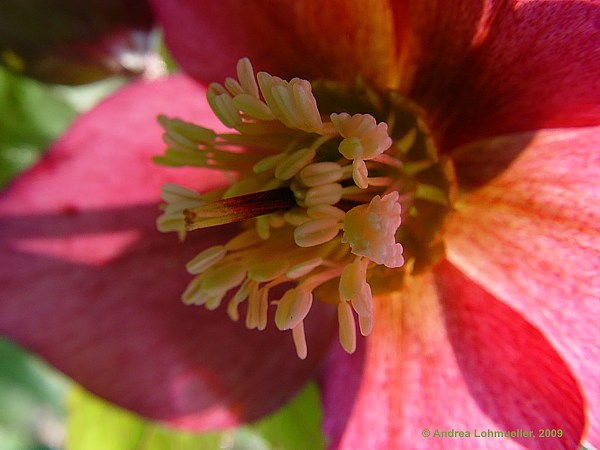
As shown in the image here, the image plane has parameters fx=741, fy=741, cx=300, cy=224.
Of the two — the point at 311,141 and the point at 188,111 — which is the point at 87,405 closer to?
the point at 188,111

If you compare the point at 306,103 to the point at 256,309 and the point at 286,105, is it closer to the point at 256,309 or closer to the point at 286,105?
the point at 286,105

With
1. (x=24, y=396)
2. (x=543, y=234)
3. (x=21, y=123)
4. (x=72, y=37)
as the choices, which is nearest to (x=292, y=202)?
(x=543, y=234)

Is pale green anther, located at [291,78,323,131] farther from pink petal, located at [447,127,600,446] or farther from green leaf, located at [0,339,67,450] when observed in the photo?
green leaf, located at [0,339,67,450]

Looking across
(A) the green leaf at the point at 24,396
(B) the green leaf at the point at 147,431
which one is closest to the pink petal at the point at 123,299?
(B) the green leaf at the point at 147,431

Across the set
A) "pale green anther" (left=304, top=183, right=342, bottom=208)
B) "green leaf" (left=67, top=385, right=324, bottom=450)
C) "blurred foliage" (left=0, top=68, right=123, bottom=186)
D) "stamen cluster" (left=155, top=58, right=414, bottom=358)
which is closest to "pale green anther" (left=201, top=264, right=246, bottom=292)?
"stamen cluster" (left=155, top=58, right=414, bottom=358)

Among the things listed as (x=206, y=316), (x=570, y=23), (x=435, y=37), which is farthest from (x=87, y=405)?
(x=570, y=23)

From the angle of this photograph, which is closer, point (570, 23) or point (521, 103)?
point (570, 23)

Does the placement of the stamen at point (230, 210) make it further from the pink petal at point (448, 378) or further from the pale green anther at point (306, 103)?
the pink petal at point (448, 378)

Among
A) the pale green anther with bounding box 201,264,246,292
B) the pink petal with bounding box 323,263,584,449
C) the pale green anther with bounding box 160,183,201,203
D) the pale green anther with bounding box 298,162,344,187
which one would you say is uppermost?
the pale green anther with bounding box 160,183,201,203
